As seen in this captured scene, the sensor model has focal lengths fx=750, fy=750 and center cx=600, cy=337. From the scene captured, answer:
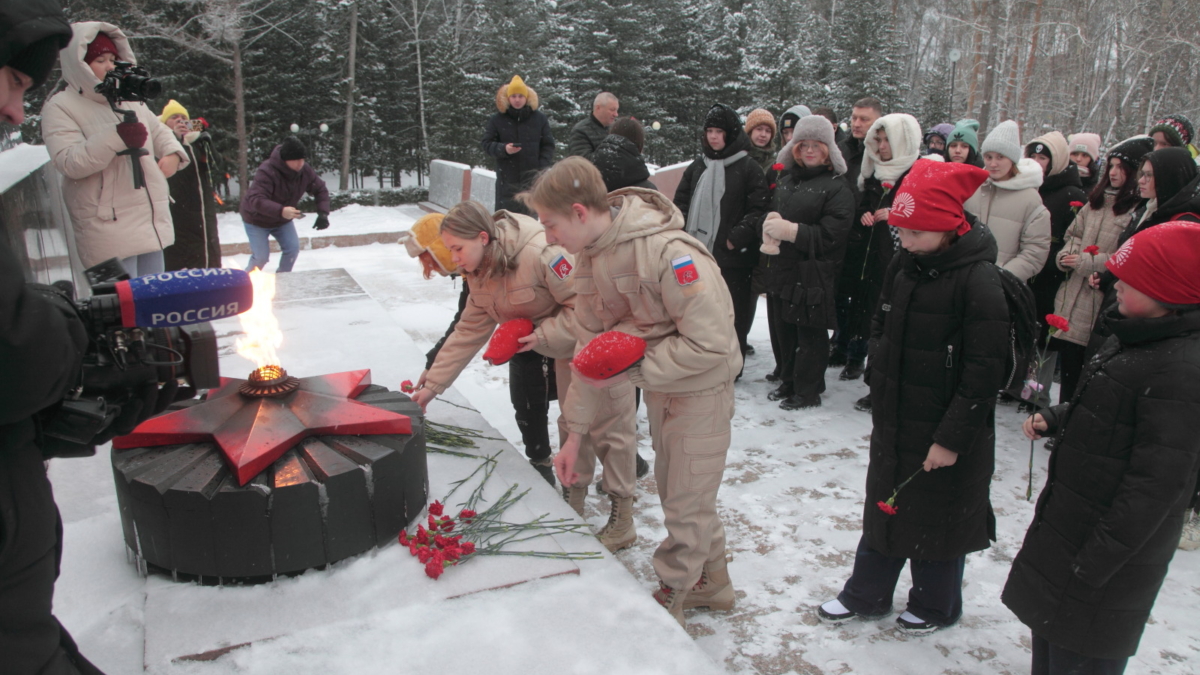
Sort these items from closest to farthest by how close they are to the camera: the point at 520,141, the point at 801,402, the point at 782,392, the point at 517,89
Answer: the point at 801,402 < the point at 782,392 < the point at 517,89 < the point at 520,141

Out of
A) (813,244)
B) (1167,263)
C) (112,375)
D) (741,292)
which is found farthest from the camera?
(741,292)

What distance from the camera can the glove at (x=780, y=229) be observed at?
16.7ft

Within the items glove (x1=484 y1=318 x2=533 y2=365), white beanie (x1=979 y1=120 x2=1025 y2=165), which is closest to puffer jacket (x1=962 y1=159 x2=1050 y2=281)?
white beanie (x1=979 y1=120 x2=1025 y2=165)

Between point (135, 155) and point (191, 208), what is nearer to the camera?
point (135, 155)

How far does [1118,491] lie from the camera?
222 centimetres

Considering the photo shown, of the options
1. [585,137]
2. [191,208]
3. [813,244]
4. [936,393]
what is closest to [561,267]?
[936,393]

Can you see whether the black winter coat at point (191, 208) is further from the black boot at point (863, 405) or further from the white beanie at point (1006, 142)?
the white beanie at point (1006, 142)

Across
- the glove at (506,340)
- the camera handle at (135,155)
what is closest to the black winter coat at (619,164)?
the glove at (506,340)

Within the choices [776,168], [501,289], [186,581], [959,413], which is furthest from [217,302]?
[776,168]

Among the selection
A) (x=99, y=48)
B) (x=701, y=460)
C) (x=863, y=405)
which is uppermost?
(x=99, y=48)

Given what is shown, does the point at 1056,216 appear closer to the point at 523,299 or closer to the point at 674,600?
the point at 523,299

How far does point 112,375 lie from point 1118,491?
2.67 m

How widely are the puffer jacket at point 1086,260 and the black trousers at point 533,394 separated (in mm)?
3227

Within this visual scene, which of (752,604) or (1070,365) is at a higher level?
(1070,365)
